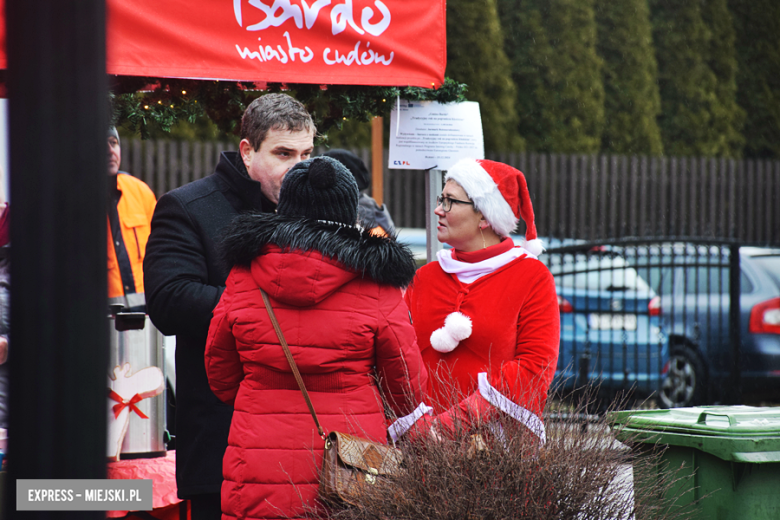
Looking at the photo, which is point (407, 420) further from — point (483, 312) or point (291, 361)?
point (483, 312)

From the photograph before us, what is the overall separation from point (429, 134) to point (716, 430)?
198cm

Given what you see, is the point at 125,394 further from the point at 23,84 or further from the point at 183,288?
the point at 23,84

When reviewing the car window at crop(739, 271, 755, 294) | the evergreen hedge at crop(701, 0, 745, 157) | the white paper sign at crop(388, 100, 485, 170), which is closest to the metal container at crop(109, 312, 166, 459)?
the white paper sign at crop(388, 100, 485, 170)

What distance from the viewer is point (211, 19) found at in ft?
10.5

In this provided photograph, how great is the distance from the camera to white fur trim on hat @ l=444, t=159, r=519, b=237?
9.38ft

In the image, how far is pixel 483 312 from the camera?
2717 millimetres

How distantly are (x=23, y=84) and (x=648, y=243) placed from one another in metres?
7.95

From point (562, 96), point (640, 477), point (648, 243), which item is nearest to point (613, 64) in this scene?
point (562, 96)

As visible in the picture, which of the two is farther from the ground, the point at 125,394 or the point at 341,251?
the point at 341,251

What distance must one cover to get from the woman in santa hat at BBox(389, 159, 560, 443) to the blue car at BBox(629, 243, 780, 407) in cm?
562

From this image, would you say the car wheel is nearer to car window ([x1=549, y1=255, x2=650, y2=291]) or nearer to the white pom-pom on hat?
car window ([x1=549, y1=255, x2=650, y2=291])

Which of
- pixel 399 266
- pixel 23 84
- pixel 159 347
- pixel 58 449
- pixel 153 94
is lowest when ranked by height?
pixel 159 347

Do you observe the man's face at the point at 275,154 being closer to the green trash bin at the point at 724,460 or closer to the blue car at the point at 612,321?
the green trash bin at the point at 724,460

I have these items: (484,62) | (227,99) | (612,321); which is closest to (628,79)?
(484,62)
